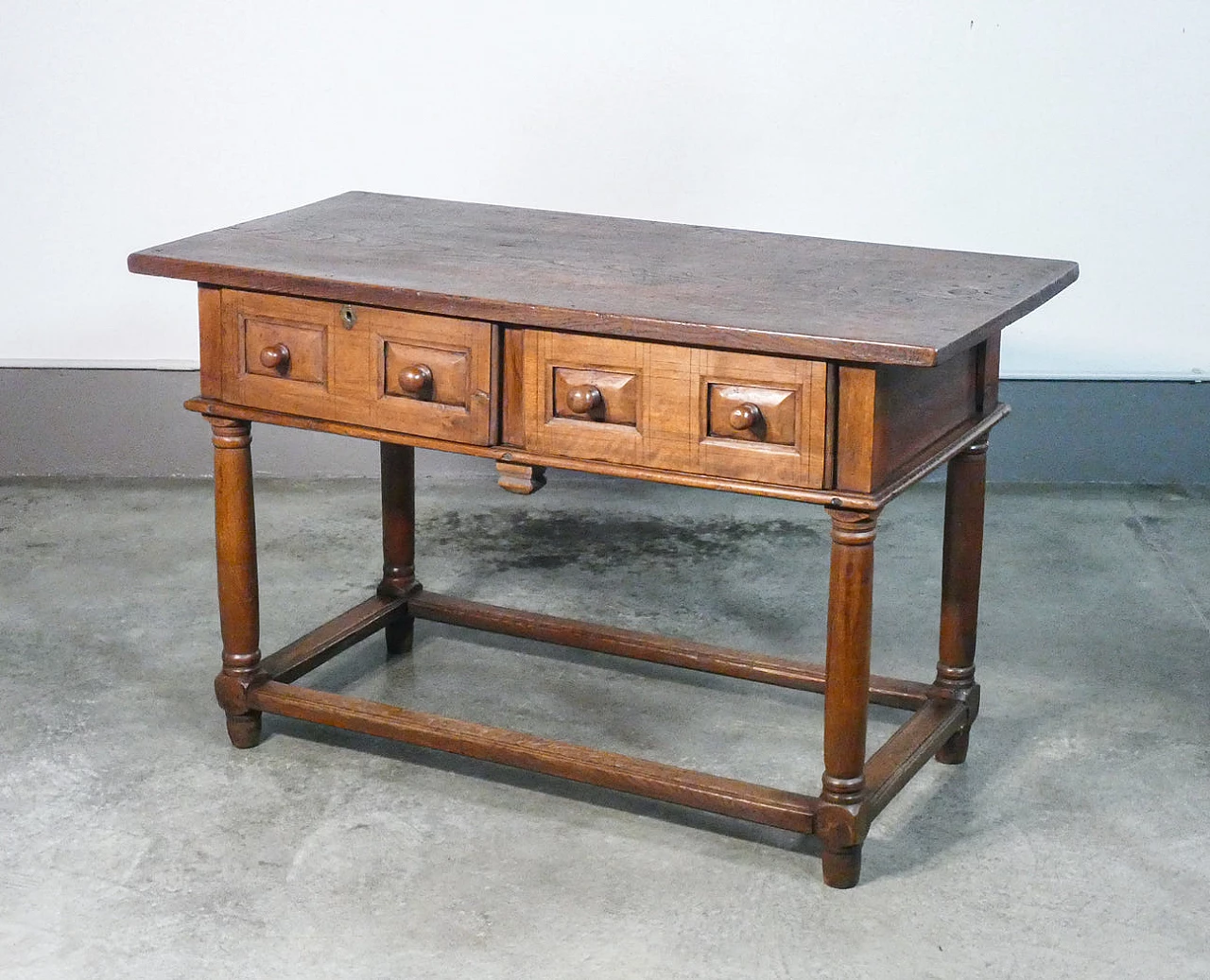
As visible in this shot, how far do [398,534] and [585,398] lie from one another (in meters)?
1.17

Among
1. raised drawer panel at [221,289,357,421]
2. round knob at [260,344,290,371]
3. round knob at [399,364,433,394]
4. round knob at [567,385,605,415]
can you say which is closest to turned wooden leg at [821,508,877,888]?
round knob at [567,385,605,415]

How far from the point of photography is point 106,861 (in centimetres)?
302

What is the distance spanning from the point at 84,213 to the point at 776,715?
2757mm

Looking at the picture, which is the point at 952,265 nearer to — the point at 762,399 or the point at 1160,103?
the point at 762,399

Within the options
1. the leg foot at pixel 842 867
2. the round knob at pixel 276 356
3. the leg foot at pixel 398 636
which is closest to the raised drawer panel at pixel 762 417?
the leg foot at pixel 842 867

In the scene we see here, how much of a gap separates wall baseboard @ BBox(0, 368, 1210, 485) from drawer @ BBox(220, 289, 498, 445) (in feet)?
6.56

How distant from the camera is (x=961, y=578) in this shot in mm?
3291

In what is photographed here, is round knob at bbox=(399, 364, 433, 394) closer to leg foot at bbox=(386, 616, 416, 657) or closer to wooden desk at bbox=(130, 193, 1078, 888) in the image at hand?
wooden desk at bbox=(130, 193, 1078, 888)

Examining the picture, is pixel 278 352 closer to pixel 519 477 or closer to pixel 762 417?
pixel 519 477

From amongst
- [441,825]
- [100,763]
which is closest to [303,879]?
[441,825]

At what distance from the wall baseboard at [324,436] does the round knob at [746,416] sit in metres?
2.51

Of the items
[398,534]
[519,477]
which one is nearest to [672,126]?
[398,534]

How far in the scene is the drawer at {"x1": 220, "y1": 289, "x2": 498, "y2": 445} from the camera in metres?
2.93

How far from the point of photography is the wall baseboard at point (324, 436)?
16.6 feet
